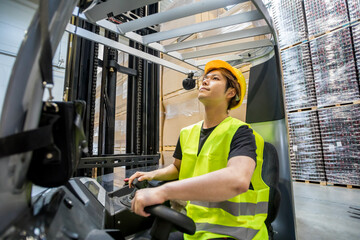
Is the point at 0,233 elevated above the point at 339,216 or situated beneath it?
elevated above

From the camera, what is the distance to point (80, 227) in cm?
62

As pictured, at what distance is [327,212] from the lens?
2.35 m

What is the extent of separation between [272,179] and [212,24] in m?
1.26

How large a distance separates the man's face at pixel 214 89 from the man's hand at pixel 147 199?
2.57ft

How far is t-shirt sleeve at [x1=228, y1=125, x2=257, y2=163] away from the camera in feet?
3.29

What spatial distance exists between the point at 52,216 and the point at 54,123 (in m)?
0.27

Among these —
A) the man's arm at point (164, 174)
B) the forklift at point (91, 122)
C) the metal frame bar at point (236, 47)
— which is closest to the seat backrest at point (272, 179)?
the forklift at point (91, 122)

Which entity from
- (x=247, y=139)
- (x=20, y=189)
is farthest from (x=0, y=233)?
(x=247, y=139)

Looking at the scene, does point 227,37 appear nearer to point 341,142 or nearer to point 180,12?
point 180,12

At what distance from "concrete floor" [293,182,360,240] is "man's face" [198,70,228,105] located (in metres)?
1.65

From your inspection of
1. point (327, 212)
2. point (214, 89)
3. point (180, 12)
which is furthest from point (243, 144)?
point (327, 212)

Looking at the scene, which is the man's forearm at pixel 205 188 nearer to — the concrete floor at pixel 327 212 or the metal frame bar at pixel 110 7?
the metal frame bar at pixel 110 7

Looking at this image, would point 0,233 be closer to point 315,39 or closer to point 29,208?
point 29,208

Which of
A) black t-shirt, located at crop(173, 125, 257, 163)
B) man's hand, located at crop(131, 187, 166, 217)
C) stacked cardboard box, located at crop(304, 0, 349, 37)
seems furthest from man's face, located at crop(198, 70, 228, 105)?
stacked cardboard box, located at crop(304, 0, 349, 37)
